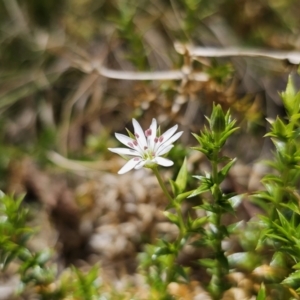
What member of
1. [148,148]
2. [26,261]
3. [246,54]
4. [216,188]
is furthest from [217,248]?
[246,54]

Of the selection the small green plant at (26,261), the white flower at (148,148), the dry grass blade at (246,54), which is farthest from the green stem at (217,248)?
the dry grass blade at (246,54)

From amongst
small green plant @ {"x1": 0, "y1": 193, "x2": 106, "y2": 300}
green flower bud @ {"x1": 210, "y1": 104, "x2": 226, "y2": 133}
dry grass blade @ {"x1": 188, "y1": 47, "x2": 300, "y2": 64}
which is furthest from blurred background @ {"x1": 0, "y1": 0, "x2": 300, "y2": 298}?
green flower bud @ {"x1": 210, "y1": 104, "x2": 226, "y2": 133}

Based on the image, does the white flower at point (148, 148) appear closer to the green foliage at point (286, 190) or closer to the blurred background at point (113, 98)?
the green foliage at point (286, 190)

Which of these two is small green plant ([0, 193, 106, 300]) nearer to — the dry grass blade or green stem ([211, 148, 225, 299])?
green stem ([211, 148, 225, 299])

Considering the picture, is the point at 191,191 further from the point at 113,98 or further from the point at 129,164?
the point at 113,98

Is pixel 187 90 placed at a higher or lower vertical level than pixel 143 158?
lower

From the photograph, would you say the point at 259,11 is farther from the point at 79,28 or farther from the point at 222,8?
the point at 79,28

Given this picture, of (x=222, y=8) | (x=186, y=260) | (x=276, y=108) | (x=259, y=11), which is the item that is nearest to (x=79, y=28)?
(x=222, y=8)
